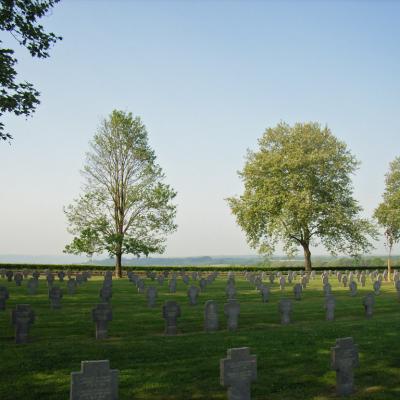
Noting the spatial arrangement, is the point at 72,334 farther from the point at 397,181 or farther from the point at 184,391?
the point at 397,181

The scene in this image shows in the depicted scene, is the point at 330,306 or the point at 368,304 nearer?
the point at 330,306

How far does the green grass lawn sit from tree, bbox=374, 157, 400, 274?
3275 cm

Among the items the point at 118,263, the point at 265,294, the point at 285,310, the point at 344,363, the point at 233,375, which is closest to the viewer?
the point at 233,375

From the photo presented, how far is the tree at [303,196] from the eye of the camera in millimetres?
42594

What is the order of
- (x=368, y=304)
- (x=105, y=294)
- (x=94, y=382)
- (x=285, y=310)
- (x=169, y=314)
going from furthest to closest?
(x=105, y=294), (x=368, y=304), (x=285, y=310), (x=169, y=314), (x=94, y=382)

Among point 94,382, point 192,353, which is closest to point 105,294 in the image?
point 192,353

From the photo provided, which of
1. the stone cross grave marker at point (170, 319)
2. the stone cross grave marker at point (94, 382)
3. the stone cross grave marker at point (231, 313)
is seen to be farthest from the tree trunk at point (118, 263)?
the stone cross grave marker at point (94, 382)

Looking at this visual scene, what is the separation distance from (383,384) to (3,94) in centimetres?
1504

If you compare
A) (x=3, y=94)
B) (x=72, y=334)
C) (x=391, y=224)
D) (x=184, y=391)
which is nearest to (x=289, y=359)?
(x=184, y=391)

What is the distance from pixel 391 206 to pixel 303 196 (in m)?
13.4

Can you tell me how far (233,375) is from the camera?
6.92 m

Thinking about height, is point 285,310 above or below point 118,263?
below

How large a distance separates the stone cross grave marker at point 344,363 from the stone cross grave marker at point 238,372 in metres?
1.64

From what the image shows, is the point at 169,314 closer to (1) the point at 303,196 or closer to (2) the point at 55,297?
(2) the point at 55,297
